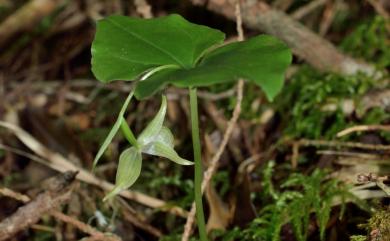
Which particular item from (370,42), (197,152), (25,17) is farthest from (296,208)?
(25,17)

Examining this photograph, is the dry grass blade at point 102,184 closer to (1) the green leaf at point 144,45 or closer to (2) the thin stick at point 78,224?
(2) the thin stick at point 78,224

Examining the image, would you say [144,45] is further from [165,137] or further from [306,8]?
[306,8]

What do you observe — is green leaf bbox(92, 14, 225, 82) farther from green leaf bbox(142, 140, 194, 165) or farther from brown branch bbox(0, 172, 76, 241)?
brown branch bbox(0, 172, 76, 241)

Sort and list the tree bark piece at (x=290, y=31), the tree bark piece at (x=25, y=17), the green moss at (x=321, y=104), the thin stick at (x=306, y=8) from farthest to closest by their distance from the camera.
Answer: the tree bark piece at (x=25, y=17) → the thin stick at (x=306, y=8) → the tree bark piece at (x=290, y=31) → the green moss at (x=321, y=104)

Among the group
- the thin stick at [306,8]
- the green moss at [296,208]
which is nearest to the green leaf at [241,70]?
the green moss at [296,208]

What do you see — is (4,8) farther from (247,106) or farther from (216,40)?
(216,40)
